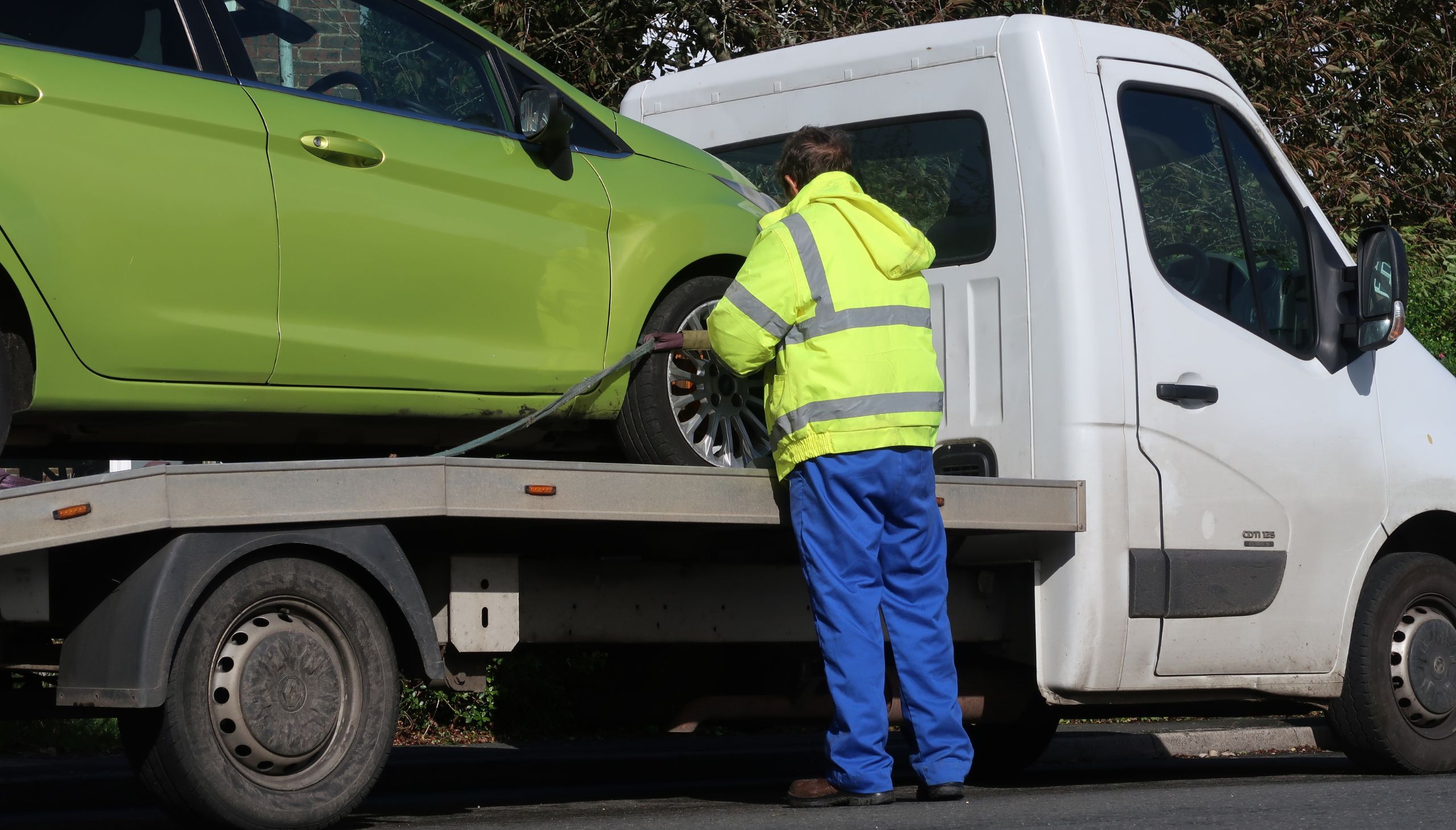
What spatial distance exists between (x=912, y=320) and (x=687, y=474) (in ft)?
3.00

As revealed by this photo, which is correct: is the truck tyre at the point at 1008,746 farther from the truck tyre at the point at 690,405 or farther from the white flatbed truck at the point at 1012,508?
the truck tyre at the point at 690,405

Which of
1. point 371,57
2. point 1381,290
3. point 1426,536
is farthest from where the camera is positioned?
point 1426,536

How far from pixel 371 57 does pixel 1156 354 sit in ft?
8.42

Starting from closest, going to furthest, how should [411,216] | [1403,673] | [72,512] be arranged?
[72,512] < [411,216] < [1403,673]

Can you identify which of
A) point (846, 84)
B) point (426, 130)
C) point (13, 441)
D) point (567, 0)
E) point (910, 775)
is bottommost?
point (910, 775)

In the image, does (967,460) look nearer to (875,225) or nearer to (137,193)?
(875,225)

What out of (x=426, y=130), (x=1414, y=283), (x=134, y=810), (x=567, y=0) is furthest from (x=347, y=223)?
(x=1414, y=283)

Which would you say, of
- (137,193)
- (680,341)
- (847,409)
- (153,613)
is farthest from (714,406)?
(153,613)

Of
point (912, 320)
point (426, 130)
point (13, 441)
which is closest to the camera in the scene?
point (13, 441)

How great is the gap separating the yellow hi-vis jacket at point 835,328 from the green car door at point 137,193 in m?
1.36

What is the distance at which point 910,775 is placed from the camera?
6.90 metres

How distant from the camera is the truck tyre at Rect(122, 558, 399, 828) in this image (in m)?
3.88

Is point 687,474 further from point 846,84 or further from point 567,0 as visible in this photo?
point 567,0

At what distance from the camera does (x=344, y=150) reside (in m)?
4.46
